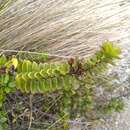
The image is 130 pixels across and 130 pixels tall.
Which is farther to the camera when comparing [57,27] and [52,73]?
[57,27]

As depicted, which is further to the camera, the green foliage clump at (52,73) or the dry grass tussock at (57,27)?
the dry grass tussock at (57,27)

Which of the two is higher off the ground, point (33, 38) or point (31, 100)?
point (33, 38)

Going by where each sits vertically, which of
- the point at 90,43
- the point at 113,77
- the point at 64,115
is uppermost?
the point at 90,43

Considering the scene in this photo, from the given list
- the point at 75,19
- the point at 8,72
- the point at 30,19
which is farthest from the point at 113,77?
the point at 8,72

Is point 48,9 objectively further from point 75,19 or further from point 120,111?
point 120,111

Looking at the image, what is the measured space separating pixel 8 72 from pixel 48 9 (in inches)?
27.5

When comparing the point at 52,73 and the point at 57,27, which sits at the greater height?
the point at 57,27

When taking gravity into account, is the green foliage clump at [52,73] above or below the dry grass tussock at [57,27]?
below

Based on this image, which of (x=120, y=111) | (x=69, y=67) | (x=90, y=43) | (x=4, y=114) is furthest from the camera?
(x=90, y=43)

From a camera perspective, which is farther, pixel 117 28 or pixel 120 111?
pixel 117 28

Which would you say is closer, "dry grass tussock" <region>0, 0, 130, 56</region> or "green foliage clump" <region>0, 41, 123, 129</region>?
"green foliage clump" <region>0, 41, 123, 129</region>

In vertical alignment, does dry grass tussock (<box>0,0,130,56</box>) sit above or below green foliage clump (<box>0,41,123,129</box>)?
above

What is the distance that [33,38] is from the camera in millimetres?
2594

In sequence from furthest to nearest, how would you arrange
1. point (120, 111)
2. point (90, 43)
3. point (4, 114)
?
point (90, 43) < point (120, 111) < point (4, 114)
